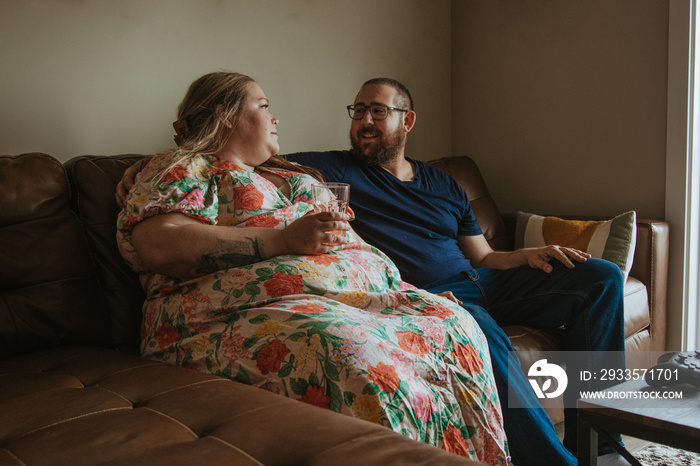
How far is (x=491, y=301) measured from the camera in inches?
77.9

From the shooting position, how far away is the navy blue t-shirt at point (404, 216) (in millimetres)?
2070

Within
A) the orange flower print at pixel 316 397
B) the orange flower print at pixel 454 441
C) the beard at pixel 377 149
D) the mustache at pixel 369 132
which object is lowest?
the orange flower print at pixel 454 441

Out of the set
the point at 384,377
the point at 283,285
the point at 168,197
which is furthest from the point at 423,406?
the point at 168,197

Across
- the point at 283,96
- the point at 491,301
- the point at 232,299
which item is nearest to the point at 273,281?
the point at 232,299

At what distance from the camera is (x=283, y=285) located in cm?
132

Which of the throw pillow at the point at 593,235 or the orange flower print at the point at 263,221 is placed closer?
the orange flower print at the point at 263,221

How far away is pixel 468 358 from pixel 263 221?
2.08 feet

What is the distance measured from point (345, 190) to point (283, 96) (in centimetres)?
130

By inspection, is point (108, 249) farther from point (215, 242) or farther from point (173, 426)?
point (173, 426)

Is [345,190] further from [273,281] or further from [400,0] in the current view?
[400,0]

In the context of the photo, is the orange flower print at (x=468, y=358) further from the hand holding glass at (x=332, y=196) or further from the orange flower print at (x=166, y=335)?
the orange flower print at (x=166, y=335)

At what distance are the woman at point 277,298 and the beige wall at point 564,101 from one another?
167 centimetres

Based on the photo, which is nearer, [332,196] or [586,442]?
[586,442]

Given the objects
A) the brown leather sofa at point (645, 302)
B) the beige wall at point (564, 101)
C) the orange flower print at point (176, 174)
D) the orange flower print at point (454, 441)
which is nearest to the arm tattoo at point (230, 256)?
the orange flower print at point (176, 174)
